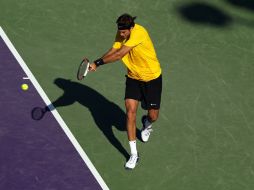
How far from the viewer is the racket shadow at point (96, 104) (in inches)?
495

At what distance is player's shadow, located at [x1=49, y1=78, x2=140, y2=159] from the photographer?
1255 cm

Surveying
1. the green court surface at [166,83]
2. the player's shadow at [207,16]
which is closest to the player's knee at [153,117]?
the green court surface at [166,83]

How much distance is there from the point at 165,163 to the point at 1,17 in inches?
228

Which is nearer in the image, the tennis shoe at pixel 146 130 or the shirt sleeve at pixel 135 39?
the shirt sleeve at pixel 135 39

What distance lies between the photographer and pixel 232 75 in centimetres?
1448

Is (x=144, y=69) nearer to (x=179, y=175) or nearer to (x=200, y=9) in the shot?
(x=179, y=175)

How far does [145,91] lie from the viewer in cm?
1159

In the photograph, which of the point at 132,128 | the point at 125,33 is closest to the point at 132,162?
the point at 132,128

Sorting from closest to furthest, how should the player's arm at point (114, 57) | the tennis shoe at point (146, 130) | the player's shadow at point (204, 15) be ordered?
the player's arm at point (114, 57) < the tennis shoe at point (146, 130) < the player's shadow at point (204, 15)

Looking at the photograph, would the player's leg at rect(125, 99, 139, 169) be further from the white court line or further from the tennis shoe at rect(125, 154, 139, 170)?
the white court line

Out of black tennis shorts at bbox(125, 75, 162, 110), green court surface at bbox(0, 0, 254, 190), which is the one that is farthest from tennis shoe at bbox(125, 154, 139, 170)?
black tennis shorts at bbox(125, 75, 162, 110)

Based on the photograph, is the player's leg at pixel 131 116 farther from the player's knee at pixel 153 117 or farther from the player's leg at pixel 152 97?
the player's knee at pixel 153 117

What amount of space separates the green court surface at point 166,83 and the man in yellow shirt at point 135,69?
76cm

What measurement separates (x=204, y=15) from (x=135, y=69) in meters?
5.59
